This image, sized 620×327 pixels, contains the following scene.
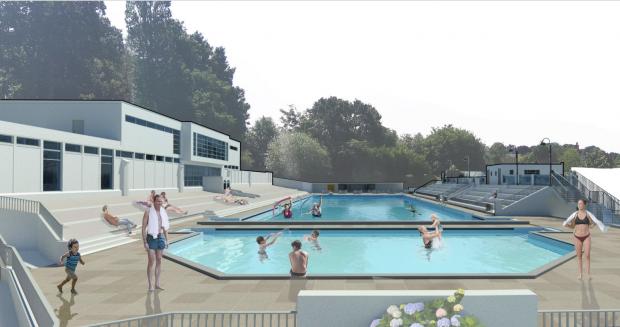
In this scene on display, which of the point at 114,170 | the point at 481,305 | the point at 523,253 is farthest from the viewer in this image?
the point at 114,170

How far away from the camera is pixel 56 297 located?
953cm

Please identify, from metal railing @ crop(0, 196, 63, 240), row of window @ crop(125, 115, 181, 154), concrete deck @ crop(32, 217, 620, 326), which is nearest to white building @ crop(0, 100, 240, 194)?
row of window @ crop(125, 115, 181, 154)

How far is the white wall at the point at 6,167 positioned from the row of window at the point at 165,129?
1320 cm

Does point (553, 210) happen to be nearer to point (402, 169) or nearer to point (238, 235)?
point (238, 235)

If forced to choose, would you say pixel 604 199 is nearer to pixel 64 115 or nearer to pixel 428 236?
pixel 428 236

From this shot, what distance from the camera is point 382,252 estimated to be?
63.3 feet

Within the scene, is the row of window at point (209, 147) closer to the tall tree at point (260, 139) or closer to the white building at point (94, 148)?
the white building at point (94, 148)

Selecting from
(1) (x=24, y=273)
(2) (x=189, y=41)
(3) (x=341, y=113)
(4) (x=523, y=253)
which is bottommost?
(4) (x=523, y=253)

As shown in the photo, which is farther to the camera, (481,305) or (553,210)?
(553,210)

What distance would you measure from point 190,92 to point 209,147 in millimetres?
50177

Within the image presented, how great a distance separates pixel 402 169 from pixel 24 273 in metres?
86.9

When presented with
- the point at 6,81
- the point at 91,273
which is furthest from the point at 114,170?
the point at 6,81

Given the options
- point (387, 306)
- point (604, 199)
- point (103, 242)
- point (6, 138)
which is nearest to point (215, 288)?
point (387, 306)

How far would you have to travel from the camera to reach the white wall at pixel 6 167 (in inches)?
881
